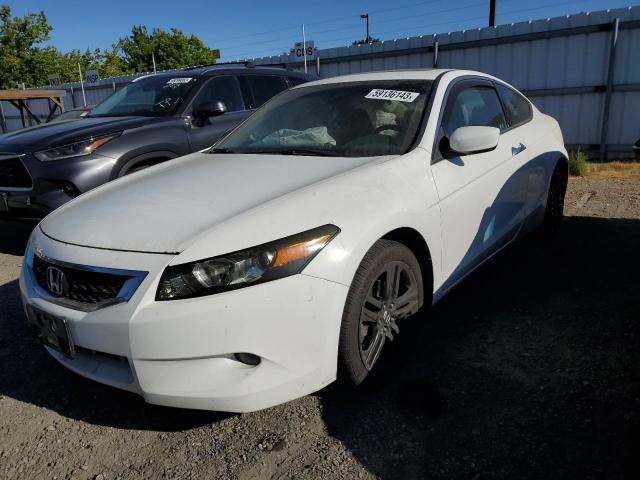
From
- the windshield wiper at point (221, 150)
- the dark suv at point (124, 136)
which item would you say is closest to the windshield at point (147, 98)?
the dark suv at point (124, 136)

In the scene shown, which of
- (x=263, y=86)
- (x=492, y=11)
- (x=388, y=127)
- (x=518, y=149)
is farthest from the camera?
(x=492, y=11)

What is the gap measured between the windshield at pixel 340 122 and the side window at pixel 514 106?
3.35ft

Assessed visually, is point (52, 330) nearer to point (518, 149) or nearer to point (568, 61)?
point (518, 149)

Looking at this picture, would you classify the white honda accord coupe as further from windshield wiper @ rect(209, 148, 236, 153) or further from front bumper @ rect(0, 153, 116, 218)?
front bumper @ rect(0, 153, 116, 218)

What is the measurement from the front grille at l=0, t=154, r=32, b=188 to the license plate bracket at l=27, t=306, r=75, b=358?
8.51ft

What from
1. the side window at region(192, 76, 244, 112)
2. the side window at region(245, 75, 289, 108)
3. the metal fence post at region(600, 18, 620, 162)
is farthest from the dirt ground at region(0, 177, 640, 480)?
the metal fence post at region(600, 18, 620, 162)

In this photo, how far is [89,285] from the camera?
2.09 m

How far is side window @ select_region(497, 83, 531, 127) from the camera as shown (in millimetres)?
3836

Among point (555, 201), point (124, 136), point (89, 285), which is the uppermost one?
point (124, 136)

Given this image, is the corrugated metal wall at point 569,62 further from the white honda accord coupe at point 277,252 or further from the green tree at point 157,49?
the green tree at point 157,49

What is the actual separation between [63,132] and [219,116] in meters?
1.53

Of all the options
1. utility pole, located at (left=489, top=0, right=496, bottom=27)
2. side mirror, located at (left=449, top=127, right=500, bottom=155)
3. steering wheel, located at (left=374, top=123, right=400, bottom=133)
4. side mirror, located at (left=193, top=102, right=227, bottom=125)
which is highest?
utility pole, located at (left=489, top=0, right=496, bottom=27)

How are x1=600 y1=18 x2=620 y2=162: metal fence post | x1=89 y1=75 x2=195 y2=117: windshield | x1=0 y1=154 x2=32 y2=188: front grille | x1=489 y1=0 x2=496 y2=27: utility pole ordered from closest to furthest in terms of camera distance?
x1=0 y1=154 x2=32 y2=188: front grille
x1=89 y1=75 x2=195 y2=117: windshield
x1=600 y1=18 x2=620 y2=162: metal fence post
x1=489 y1=0 x2=496 y2=27: utility pole

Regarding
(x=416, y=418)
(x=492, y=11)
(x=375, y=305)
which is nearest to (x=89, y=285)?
(x=375, y=305)
